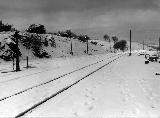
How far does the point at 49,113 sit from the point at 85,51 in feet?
224

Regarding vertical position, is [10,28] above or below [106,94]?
above

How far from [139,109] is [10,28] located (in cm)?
5294

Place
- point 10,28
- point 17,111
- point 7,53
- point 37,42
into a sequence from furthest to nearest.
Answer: point 10,28 → point 37,42 → point 7,53 → point 17,111

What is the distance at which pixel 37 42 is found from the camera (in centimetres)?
5341

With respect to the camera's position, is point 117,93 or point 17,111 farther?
point 117,93

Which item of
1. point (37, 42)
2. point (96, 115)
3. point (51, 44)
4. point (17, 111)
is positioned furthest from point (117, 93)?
point (51, 44)

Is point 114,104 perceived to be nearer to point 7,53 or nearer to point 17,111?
point 17,111

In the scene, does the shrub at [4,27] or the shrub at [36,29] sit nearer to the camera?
the shrub at [4,27]

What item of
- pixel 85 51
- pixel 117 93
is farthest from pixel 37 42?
pixel 117 93

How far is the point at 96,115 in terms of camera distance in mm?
7305

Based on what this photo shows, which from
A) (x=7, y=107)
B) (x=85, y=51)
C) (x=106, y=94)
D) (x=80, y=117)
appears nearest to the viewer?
(x=80, y=117)

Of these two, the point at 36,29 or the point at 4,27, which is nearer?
the point at 4,27

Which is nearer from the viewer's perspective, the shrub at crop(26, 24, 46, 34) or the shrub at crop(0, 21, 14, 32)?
the shrub at crop(0, 21, 14, 32)

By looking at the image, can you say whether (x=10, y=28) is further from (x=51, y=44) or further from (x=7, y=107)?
(x=7, y=107)
